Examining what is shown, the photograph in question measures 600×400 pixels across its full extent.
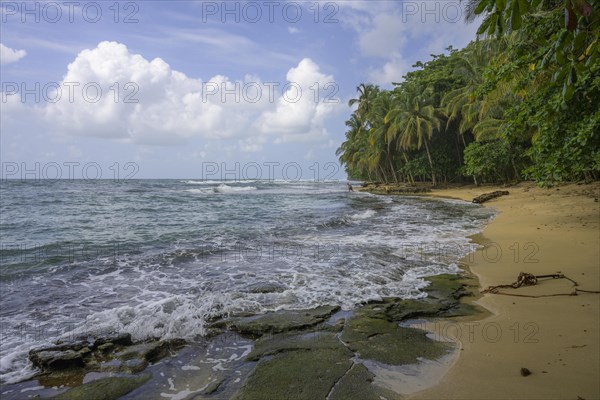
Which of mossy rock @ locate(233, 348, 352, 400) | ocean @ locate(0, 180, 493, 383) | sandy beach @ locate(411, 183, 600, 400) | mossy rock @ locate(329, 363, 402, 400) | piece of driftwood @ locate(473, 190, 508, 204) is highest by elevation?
piece of driftwood @ locate(473, 190, 508, 204)

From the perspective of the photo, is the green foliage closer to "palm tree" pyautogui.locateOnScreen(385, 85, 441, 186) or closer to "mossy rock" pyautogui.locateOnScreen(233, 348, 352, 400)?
"palm tree" pyautogui.locateOnScreen(385, 85, 441, 186)

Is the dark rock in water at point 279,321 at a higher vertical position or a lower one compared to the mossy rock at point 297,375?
lower

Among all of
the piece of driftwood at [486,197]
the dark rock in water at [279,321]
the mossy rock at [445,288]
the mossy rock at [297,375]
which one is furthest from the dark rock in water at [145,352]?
the piece of driftwood at [486,197]

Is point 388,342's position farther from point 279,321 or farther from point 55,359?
point 55,359

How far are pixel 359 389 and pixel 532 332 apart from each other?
91.4 inches

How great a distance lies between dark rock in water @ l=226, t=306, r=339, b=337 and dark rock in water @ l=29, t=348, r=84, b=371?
1.74m

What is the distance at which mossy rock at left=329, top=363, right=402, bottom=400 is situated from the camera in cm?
295

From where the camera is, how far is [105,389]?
10.7ft

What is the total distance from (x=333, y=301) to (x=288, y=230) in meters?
8.13

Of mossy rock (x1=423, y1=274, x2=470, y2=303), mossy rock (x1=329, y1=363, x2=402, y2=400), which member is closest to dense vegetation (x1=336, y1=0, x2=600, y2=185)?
mossy rock (x1=329, y1=363, x2=402, y2=400)

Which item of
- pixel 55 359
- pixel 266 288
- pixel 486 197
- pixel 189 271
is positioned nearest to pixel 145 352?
pixel 55 359

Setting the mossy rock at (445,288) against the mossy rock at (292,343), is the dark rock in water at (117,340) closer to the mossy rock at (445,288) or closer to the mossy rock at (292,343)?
the mossy rock at (292,343)

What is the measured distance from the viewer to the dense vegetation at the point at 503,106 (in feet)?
5.75

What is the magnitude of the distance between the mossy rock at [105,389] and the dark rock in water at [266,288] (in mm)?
2893
